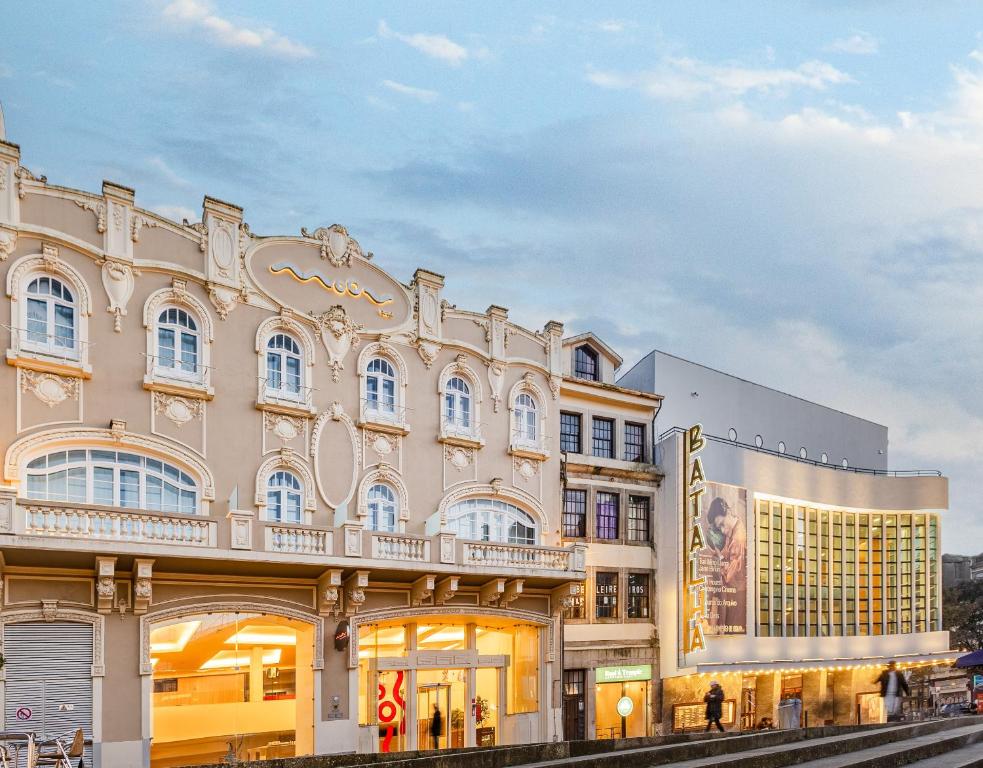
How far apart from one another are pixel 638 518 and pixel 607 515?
1.48 m

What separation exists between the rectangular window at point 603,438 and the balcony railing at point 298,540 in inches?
499

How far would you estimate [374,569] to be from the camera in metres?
27.4

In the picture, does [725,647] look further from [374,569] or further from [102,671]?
[102,671]

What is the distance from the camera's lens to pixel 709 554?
38.2 meters

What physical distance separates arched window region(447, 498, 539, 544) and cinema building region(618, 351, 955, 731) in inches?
242

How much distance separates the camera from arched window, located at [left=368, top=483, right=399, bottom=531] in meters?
29.6

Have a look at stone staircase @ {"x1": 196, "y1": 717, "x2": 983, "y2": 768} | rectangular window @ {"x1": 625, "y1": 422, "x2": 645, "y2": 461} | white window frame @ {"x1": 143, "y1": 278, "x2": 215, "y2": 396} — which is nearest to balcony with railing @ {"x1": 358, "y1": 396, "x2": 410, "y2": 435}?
white window frame @ {"x1": 143, "y1": 278, "x2": 215, "y2": 396}

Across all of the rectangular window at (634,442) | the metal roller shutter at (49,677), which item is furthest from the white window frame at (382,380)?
the rectangular window at (634,442)

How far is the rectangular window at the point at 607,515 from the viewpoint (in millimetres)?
36094

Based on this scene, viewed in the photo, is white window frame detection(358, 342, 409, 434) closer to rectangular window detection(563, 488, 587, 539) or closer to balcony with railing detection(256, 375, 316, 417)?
balcony with railing detection(256, 375, 316, 417)

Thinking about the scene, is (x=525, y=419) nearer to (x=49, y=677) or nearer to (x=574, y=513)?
(x=574, y=513)

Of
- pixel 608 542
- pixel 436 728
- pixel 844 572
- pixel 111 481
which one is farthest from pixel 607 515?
pixel 111 481

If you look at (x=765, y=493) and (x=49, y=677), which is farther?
(x=765, y=493)

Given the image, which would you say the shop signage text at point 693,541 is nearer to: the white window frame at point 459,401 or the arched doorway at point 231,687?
the white window frame at point 459,401
